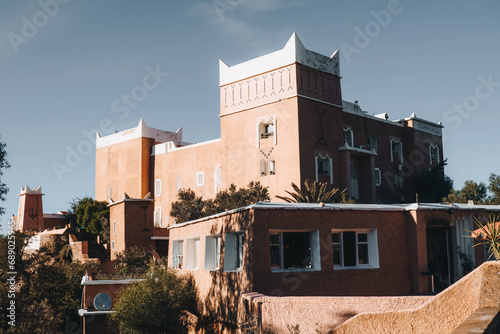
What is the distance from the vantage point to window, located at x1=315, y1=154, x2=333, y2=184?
37.0m

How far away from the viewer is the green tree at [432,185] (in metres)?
44.6

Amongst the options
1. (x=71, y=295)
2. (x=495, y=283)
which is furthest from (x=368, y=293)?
(x=71, y=295)

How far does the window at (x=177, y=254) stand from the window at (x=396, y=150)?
26.0m

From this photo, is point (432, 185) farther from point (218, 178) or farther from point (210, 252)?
point (210, 252)

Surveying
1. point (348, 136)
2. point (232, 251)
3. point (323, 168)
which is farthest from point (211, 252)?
point (348, 136)

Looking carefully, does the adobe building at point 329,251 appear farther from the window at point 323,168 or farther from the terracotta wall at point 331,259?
the window at point 323,168

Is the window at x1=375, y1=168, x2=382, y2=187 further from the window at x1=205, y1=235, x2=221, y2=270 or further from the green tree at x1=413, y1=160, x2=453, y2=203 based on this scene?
the window at x1=205, y1=235, x2=221, y2=270

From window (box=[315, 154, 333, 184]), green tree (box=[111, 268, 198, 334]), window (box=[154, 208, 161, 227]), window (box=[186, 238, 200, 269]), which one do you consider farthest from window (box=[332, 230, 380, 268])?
window (box=[154, 208, 161, 227])

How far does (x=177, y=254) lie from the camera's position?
24.8 meters

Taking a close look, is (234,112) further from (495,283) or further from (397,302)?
(495,283)

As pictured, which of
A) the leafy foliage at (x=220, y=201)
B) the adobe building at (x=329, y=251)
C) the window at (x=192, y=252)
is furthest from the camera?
the leafy foliage at (x=220, y=201)

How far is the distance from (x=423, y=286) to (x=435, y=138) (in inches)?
1321

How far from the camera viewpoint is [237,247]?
17.9 m

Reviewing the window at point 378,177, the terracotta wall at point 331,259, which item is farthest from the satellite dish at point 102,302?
the window at point 378,177
